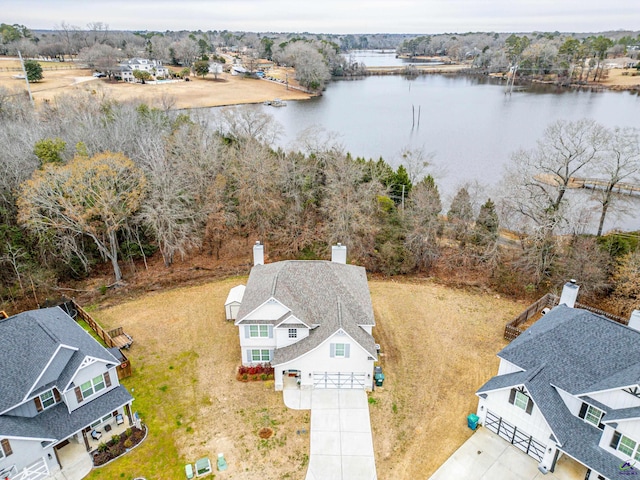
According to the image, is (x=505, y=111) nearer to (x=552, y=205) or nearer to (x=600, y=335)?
(x=552, y=205)

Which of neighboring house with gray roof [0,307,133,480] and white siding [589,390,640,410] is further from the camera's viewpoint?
neighboring house with gray roof [0,307,133,480]

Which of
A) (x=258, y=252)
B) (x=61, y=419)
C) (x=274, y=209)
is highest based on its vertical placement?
(x=258, y=252)

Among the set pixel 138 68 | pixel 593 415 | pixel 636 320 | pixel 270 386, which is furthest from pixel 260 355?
pixel 138 68

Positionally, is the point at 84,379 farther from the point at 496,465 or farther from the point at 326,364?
the point at 496,465

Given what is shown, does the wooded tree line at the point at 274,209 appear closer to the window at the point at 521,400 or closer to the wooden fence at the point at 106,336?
the wooden fence at the point at 106,336

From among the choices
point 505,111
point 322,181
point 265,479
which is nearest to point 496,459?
point 265,479

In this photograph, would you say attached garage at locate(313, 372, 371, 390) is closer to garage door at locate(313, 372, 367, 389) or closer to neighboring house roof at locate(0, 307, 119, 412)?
garage door at locate(313, 372, 367, 389)

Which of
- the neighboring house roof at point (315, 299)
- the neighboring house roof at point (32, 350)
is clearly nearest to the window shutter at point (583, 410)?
the neighboring house roof at point (315, 299)

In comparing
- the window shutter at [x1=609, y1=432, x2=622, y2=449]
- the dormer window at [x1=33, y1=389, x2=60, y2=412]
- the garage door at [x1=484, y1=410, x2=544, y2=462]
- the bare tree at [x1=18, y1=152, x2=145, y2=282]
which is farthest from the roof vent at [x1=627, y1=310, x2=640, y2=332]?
the bare tree at [x1=18, y1=152, x2=145, y2=282]
